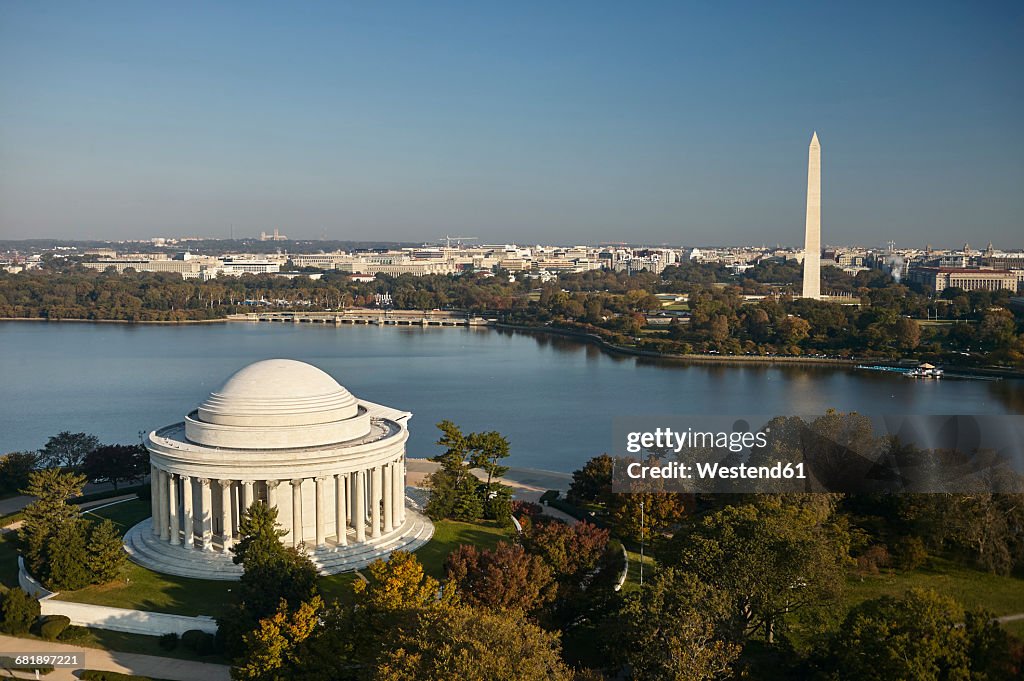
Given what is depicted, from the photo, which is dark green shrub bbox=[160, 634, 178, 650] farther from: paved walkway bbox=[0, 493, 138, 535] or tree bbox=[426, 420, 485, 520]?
paved walkway bbox=[0, 493, 138, 535]

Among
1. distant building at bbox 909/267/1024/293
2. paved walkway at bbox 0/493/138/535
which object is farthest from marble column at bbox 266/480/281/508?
distant building at bbox 909/267/1024/293

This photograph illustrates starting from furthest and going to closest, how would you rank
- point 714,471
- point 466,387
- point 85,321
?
point 85,321 → point 466,387 → point 714,471

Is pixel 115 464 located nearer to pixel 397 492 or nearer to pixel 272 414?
pixel 272 414

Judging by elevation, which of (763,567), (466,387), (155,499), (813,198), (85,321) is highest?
(813,198)

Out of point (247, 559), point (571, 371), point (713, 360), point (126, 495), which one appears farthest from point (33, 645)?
point (713, 360)

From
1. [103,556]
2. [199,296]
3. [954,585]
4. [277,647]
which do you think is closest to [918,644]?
[954,585]

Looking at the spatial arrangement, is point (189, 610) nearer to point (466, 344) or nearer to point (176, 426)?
point (176, 426)
